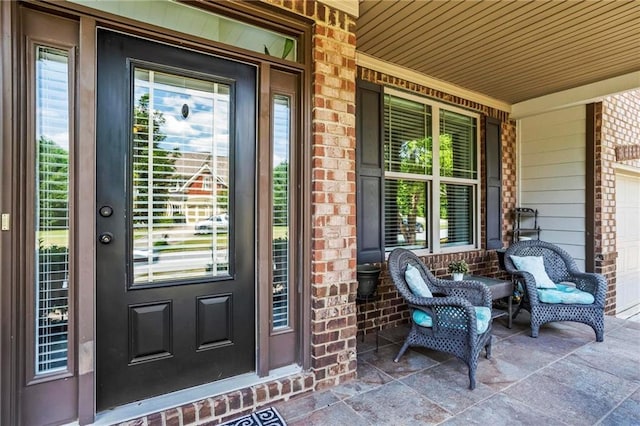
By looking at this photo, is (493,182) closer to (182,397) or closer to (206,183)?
Answer: (206,183)

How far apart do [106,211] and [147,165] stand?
0.34m

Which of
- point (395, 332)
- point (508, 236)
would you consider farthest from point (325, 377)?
point (508, 236)

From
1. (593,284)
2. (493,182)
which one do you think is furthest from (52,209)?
(493,182)

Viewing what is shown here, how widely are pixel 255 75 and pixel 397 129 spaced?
2083 mm

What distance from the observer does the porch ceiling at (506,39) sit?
2.57m

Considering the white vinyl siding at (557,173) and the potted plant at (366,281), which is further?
the white vinyl siding at (557,173)

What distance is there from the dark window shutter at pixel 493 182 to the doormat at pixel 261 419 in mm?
3707

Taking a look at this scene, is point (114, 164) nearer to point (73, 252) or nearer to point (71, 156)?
point (71, 156)

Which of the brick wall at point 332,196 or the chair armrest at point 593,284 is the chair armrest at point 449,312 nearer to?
the brick wall at point 332,196

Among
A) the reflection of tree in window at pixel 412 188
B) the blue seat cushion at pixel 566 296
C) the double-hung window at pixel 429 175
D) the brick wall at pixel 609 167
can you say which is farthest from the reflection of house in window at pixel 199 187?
the brick wall at pixel 609 167

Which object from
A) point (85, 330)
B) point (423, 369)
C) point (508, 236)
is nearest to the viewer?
point (85, 330)

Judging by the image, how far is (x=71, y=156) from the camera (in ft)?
5.49

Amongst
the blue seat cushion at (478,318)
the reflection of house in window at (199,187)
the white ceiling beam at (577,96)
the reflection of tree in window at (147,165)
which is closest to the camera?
the reflection of tree in window at (147,165)

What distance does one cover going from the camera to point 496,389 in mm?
2271
